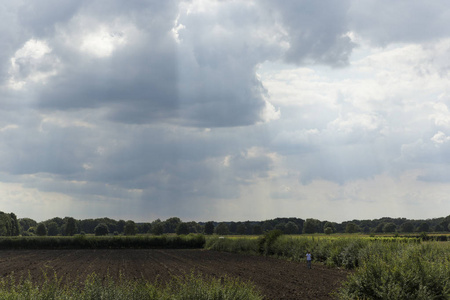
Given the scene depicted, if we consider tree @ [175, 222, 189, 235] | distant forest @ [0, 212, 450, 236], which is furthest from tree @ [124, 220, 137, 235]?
tree @ [175, 222, 189, 235]

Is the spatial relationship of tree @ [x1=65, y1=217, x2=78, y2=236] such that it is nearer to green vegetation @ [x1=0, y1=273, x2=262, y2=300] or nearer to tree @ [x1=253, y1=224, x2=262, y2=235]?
tree @ [x1=253, y1=224, x2=262, y2=235]

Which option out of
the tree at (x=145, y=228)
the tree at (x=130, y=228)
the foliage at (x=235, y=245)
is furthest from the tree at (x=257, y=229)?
the foliage at (x=235, y=245)

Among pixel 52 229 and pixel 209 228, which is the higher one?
pixel 209 228

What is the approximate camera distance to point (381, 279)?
55.6 feet

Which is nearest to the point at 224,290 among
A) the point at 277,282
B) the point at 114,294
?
the point at 114,294

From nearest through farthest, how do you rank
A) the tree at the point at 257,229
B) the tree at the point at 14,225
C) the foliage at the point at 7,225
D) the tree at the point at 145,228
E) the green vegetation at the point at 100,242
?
the green vegetation at the point at 100,242 < the foliage at the point at 7,225 < the tree at the point at 14,225 < the tree at the point at 257,229 < the tree at the point at 145,228

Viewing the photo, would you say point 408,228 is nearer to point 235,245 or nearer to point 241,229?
point 241,229

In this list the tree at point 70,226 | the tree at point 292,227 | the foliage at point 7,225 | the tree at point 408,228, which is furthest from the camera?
the tree at point 292,227

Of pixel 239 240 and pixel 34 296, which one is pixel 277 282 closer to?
pixel 34 296

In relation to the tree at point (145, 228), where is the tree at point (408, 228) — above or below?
above

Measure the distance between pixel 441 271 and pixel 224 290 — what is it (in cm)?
1024

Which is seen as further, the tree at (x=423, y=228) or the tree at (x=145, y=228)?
the tree at (x=145, y=228)

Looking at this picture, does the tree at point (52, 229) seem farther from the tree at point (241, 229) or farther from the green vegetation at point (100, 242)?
the green vegetation at point (100, 242)

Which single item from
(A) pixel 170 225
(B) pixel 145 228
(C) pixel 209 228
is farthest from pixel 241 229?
(B) pixel 145 228
